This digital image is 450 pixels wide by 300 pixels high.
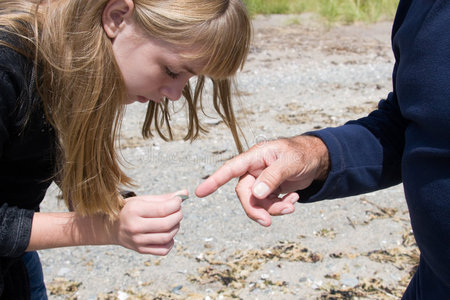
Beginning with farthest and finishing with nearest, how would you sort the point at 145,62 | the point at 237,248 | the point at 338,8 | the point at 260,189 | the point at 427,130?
the point at 338,8
the point at 237,248
the point at 145,62
the point at 260,189
the point at 427,130

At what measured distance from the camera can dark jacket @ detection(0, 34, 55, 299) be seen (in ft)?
5.30

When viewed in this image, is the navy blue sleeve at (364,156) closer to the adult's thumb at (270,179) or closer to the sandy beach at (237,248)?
the adult's thumb at (270,179)

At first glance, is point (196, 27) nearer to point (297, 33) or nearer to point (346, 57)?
point (346, 57)

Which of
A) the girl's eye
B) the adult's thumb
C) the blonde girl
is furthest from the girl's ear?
the adult's thumb

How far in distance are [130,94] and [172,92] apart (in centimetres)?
15

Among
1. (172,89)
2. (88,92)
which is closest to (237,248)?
(172,89)

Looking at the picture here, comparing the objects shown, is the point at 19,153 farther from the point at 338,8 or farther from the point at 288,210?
the point at 338,8

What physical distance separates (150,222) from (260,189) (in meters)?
0.36

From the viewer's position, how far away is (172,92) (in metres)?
2.01

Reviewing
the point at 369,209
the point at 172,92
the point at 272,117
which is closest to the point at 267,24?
the point at 272,117

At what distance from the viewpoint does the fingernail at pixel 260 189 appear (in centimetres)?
163

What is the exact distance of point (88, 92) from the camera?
1.79 metres

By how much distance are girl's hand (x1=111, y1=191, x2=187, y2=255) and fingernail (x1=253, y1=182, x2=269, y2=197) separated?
0.26 meters

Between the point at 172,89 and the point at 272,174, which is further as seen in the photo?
the point at 172,89
